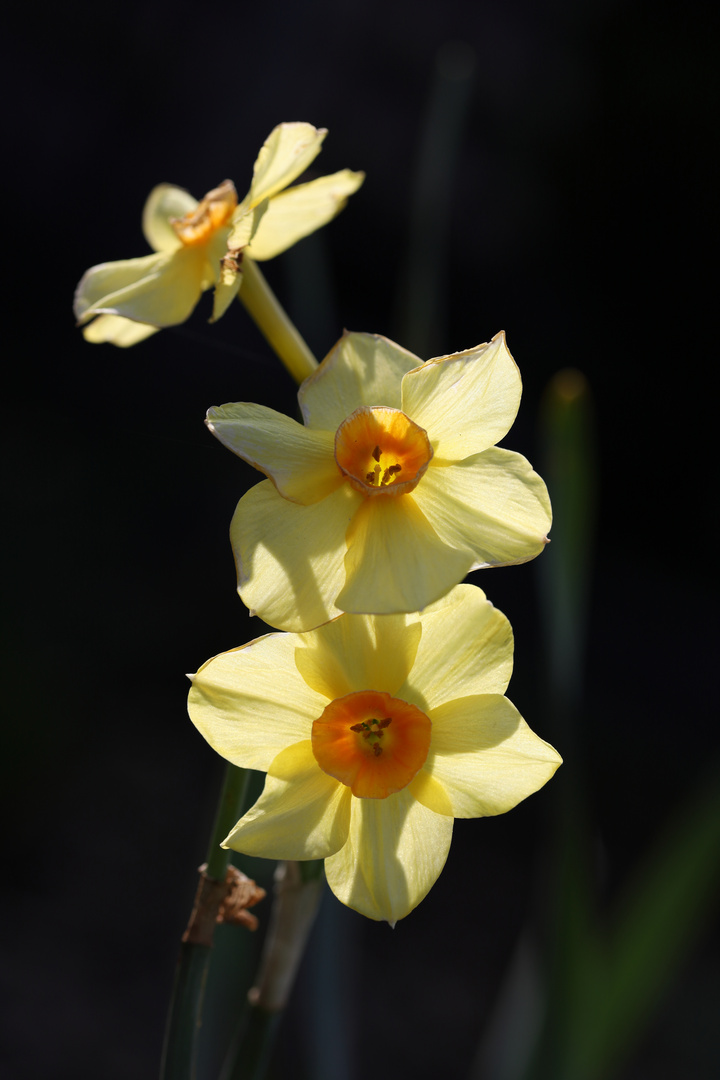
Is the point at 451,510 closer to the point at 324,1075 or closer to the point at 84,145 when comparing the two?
the point at 324,1075

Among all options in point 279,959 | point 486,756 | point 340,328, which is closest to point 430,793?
point 486,756

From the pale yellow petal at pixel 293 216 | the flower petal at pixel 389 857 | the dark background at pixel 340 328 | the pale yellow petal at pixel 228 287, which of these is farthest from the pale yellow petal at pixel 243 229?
the dark background at pixel 340 328

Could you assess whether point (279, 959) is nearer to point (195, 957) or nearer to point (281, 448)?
point (195, 957)

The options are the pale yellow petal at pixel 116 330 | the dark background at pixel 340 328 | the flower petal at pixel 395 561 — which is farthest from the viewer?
the dark background at pixel 340 328

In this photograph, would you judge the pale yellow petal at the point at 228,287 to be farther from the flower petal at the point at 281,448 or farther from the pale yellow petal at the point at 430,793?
the pale yellow petal at the point at 430,793

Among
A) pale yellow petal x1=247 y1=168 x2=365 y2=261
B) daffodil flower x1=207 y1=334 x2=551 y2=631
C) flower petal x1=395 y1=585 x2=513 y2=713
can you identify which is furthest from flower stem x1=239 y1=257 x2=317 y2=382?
flower petal x1=395 y1=585 x2=513 y2=713

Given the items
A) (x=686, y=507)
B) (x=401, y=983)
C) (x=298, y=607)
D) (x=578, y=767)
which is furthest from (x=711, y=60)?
(x=401, y=983)

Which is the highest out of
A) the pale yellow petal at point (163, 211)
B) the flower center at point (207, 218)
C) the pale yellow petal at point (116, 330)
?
the pale yellow petal at point (163, 211)
